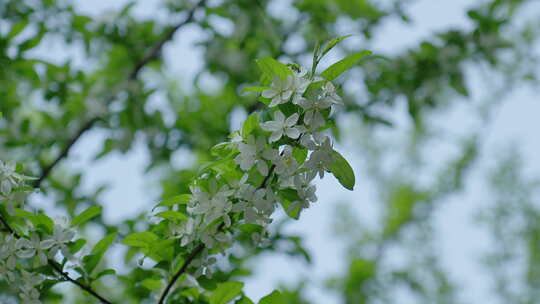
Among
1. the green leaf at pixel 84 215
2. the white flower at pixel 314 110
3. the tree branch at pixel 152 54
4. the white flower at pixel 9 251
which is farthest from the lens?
the tree branch at pixel 152 54

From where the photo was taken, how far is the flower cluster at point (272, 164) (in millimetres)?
988

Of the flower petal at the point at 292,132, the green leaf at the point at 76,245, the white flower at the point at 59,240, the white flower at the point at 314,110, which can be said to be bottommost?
the white flower at the point at 59,240

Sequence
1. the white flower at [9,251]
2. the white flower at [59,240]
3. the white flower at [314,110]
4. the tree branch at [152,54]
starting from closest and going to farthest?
the white flower at [314,110]
the white flower at [9,251]
the white flower at [59,240]
the tree branch at [152,54]

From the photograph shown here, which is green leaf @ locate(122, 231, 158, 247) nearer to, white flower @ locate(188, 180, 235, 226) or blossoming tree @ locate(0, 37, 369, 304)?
blossoming tree @ locate(0, 37, 369, 304)

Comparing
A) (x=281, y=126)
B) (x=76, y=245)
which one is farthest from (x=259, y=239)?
(x=76, y=245)

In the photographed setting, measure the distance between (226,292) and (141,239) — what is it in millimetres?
228

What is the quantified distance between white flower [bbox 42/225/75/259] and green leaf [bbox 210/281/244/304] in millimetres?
349

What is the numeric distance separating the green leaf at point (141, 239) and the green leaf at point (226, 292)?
0.61ft

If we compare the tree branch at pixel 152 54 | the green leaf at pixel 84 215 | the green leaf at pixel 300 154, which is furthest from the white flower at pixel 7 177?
the tree branch at pixel 152 54

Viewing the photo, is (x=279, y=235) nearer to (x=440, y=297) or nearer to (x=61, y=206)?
(x=61, y=206)

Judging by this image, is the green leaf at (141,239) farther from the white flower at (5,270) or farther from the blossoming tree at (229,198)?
the white flower at (5,270)

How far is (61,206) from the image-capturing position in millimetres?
2334

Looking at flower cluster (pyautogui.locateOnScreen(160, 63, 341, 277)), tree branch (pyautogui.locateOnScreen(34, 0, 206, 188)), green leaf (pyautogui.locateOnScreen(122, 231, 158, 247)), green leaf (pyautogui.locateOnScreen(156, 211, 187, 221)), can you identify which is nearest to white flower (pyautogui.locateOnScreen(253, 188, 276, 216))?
flower cluster (pyautogui.locateOnScreen(160, 63, 341, 277))

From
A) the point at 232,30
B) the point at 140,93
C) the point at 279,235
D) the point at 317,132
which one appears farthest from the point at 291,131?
the point at 232,30
